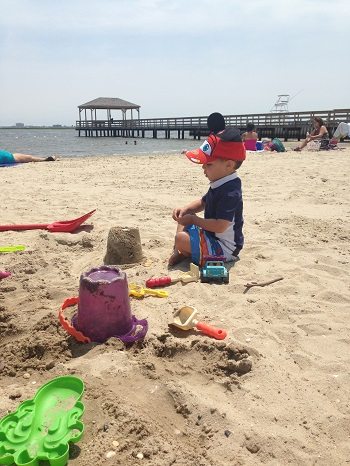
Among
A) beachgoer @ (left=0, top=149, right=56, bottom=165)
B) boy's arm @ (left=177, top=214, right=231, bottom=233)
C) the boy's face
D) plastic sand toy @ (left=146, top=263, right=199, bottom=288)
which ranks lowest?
plastic sand toy @ (left=146, top=263, right=199, bottom=288)

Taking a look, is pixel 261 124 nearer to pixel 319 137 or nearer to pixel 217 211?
pixel 319 137

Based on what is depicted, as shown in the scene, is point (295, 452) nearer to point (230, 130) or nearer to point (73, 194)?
point (230, 130)

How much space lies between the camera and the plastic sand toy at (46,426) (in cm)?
145

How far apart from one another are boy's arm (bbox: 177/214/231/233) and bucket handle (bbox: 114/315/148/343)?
109 cm

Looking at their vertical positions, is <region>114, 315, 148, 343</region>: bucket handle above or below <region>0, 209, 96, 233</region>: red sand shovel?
below

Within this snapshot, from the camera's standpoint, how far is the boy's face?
3.18m

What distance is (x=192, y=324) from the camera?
2334 millimetres

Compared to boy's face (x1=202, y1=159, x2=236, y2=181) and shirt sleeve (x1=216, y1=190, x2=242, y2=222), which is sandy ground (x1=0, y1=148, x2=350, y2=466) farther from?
boy's face (x1=202, y1=159, x2=236, y2=181)

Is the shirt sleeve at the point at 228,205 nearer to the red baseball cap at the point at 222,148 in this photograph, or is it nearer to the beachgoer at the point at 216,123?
the red baseball cap at the point at 222,148

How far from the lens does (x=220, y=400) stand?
1804 mm

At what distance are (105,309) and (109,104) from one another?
46817mm

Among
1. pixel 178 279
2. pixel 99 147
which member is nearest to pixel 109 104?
pixel 99 147

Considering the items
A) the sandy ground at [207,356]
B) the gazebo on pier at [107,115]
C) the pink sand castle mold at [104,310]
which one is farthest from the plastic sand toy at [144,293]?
the gazebo on pier at [107,115]

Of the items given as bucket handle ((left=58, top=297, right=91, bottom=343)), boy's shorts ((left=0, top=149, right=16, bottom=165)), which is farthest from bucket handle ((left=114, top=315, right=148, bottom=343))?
boy's shorts ((left=0, top=149, right=16, bottom=165))
